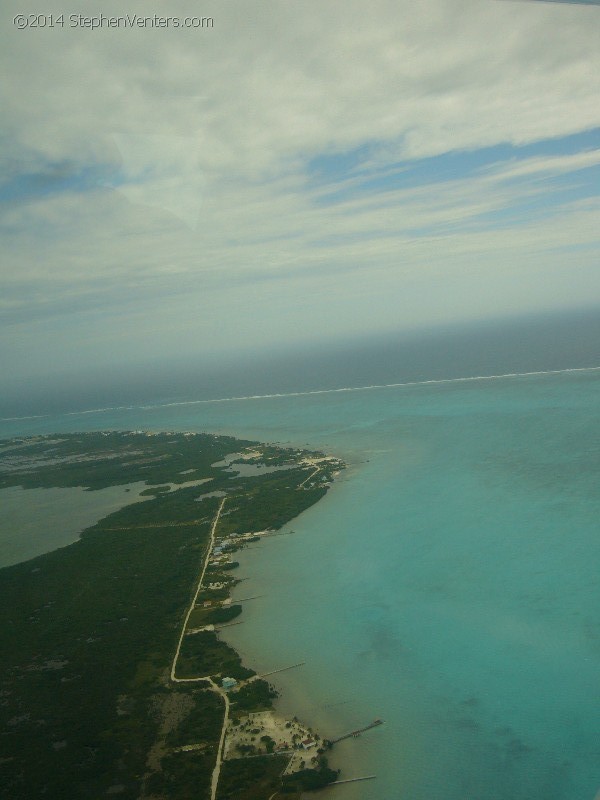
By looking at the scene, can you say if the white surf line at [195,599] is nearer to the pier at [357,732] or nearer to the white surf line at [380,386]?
the pier at [357,732]

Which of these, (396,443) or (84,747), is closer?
(84,747)

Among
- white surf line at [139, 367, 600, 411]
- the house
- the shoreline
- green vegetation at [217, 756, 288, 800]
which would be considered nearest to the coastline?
the shoreline

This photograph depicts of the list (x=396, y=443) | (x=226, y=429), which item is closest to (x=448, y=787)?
(x=396, y=443)

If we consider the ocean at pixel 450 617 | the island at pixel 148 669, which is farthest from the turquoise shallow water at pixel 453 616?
the island at pixel 148 669

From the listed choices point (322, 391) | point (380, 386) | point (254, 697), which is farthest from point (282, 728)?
point (322, 391)

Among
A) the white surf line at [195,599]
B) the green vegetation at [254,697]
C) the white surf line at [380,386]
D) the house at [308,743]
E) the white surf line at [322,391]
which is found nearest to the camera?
the house at [308,743]

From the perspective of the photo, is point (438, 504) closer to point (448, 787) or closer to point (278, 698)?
point (278, 698)
